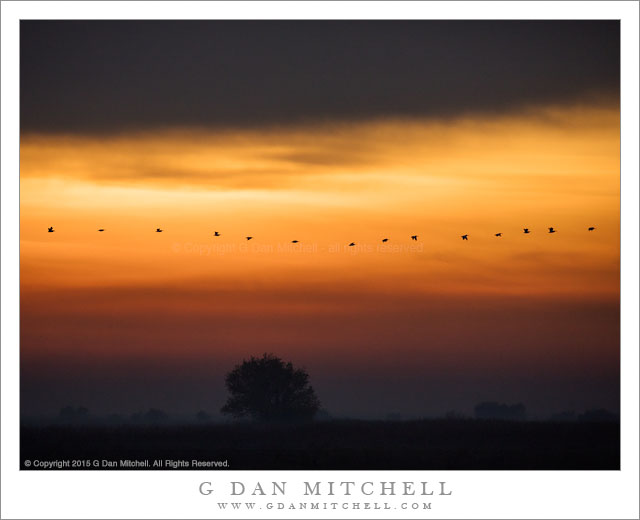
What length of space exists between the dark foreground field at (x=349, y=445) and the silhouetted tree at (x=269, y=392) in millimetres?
18292

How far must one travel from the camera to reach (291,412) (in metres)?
58.3

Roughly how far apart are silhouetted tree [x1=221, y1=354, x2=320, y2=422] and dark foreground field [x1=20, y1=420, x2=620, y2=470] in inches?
720

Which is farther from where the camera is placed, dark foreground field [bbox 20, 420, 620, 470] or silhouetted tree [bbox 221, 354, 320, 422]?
silhouetted tree [bbox 221, 354, 320, 422]

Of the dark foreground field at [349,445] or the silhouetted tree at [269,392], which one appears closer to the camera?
the dark foreground field at [349,445]

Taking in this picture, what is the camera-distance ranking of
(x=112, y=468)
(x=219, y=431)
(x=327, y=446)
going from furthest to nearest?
(x=219, y=431) → (x=327, y=446) → (x=112, y=468)

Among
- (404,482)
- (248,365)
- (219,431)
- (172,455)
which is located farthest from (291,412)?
(404,482)

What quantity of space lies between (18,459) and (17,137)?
29.2 feet

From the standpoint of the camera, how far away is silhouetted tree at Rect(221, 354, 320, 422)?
58.1m

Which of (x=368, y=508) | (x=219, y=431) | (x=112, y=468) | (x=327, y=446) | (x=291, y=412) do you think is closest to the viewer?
(x=368, y=508)

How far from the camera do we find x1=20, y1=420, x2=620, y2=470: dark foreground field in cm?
3334

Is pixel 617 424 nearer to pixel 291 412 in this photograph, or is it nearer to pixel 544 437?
pixel 544 437

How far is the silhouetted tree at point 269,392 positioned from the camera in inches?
2286

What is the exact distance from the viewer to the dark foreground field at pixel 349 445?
109 ft

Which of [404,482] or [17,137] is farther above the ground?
[17,137]
